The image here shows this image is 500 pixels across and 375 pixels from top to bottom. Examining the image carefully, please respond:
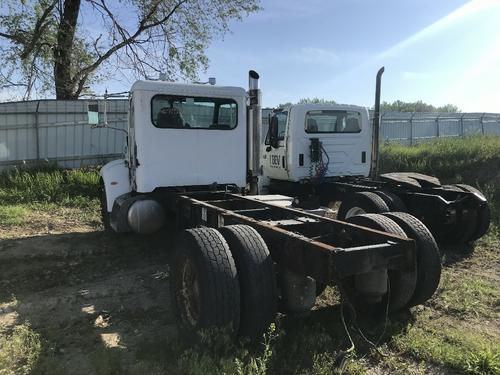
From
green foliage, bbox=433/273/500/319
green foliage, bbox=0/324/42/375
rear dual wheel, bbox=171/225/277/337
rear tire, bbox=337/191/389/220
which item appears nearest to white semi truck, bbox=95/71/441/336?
rear dual wheel, bbox=171/225/277/337

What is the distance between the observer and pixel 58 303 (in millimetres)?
5273

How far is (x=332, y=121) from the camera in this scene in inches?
374

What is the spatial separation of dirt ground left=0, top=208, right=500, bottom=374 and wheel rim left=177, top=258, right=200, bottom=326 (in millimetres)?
225

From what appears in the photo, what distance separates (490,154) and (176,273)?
12393 millimetres

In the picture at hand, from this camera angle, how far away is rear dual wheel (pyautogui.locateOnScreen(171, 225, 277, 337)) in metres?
3.58

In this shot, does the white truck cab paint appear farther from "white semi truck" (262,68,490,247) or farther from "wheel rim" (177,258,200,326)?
"wheel rim" (177,258,200,326)

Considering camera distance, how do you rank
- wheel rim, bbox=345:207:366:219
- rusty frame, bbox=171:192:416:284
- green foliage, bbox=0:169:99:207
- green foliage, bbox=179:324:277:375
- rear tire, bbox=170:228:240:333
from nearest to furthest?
green foliage, bbox=179:324:277:375 → rusty frame, bbox=171:192:416:284 → rear tire, bbox=170:228:240:333 → wheel rim, bbox=345:207:366:219 → green foliage, bbox=0:169:99:207

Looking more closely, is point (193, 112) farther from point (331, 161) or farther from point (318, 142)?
point (331, 161)

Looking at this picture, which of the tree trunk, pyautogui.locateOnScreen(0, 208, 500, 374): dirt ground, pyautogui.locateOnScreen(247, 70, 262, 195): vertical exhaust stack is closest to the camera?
pyautogui.locateOnScreen(0, 208, 500, 374): dirt ground

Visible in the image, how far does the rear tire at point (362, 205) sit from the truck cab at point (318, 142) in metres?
1.61

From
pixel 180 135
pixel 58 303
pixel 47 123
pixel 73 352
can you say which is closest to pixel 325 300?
pixel 73 352

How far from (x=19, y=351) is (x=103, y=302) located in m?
1.46

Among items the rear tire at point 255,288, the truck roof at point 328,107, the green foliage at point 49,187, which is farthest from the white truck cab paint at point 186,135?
the green foliage at point 49,187

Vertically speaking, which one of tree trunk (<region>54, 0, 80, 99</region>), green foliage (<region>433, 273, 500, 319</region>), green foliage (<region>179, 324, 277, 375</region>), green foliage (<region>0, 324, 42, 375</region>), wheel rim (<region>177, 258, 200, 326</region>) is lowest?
green foliage (<region>0, 324, 42, 375</region>)
